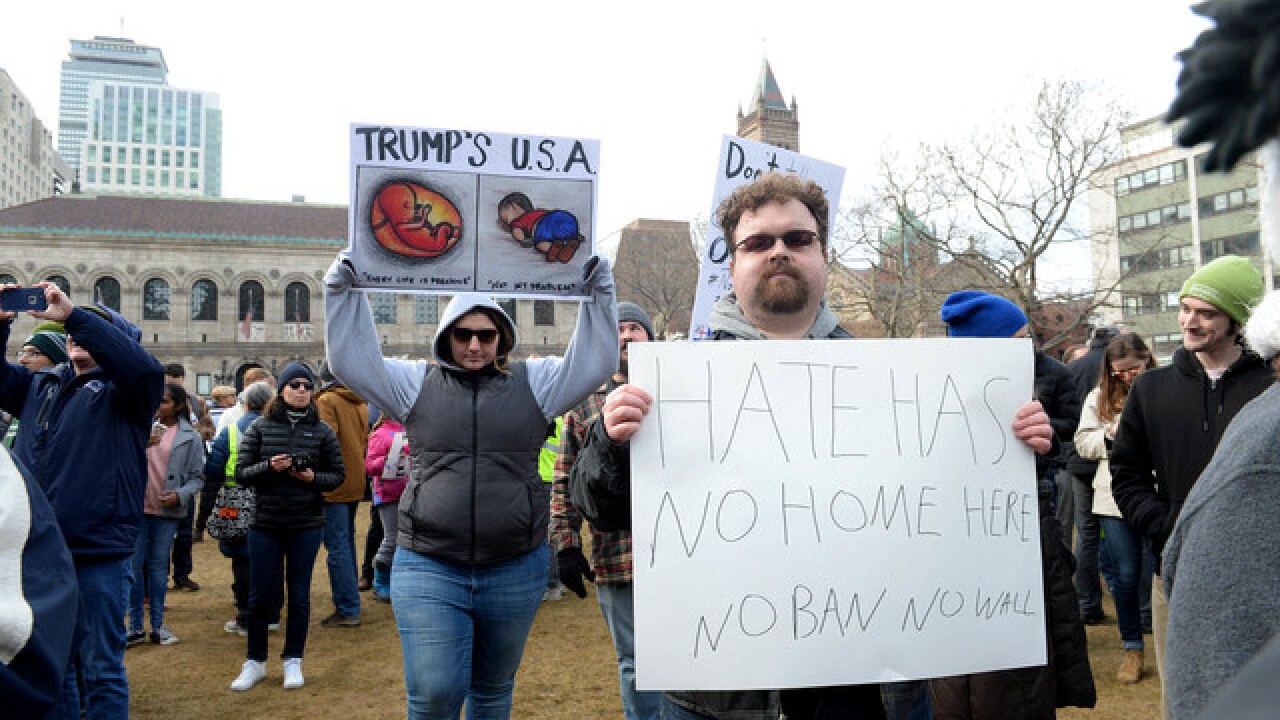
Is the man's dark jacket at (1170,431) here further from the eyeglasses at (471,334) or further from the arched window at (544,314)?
the arched window at (544,314)

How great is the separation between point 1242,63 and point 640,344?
1.33m

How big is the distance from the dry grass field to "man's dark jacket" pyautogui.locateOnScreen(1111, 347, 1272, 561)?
65.9 inches

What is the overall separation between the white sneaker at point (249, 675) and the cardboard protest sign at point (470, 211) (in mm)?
3783

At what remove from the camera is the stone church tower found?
85.2 m

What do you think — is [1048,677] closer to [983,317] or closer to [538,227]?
[983,317]

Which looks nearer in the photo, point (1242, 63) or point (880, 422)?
point (1242, 63)

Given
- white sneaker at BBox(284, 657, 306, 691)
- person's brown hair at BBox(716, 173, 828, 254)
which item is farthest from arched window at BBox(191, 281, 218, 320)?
person's brown hair at BBox(716, 173, 828, 254)

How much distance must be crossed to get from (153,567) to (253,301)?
43.7 metres

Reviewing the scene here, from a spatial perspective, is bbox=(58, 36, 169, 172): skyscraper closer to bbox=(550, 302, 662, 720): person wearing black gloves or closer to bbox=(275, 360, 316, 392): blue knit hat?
bbox=(275, 360, 316, 392): blue knit hat

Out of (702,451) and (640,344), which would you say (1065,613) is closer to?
(702,451)

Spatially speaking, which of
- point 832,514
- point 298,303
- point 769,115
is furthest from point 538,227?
point 769,115

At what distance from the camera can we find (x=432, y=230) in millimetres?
3389

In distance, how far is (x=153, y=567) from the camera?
Answer: 6867 millimetres

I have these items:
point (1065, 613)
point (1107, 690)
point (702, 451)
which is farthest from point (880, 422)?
point (1107, 690)
